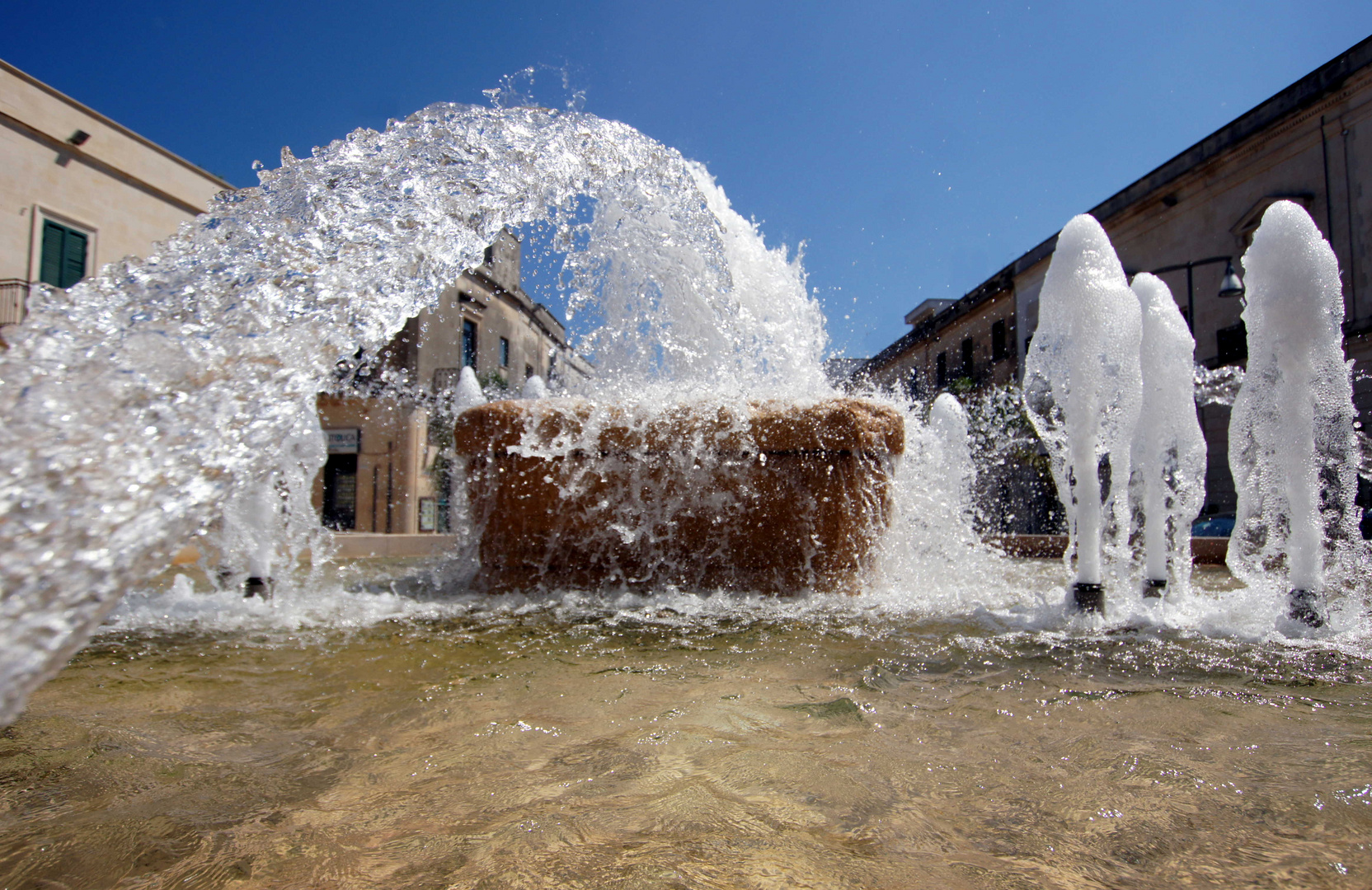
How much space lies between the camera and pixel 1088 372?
2725 mm

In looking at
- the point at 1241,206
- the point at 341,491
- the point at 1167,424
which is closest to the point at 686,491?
the point at 1167,424

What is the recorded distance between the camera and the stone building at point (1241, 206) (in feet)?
40.4

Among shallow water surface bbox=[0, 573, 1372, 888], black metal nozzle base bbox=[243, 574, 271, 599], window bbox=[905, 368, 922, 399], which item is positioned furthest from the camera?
window bbox=[905, 368, 922, 399]

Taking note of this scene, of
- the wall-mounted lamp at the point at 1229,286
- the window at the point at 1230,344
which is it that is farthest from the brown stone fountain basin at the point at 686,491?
the window at the point at 1230,344

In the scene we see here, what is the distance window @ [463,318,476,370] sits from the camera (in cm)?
2173

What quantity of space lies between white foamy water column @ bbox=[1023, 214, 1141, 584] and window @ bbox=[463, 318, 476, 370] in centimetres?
2043

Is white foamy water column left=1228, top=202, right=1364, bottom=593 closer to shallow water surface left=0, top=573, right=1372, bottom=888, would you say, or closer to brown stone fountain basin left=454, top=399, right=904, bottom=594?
shallow water surface left=0, top=573, right=1372, bottom=888

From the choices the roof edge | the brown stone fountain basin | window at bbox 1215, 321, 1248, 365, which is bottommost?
the brown stone fountain basin

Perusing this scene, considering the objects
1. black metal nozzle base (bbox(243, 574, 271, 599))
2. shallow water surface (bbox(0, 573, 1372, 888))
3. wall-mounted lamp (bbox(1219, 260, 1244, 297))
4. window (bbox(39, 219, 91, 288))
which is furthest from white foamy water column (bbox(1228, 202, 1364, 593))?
window (bbox(39, 219, 91, 288))

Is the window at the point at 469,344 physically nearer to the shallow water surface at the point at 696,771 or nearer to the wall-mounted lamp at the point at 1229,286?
the wall-mounted lamp at the point at 1229,286

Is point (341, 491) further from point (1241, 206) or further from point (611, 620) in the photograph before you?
point (1241, 206)

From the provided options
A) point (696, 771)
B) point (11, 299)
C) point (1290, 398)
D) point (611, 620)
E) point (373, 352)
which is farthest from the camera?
point (11, 299)

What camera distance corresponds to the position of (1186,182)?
1573 cm

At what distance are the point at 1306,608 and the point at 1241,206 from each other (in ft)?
52.7
